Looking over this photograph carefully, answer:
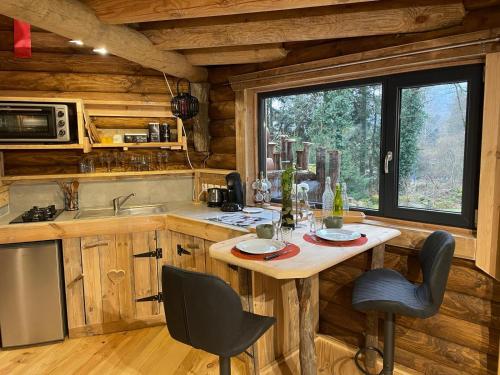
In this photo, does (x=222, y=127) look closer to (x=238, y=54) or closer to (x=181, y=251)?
(x=238, y=54)

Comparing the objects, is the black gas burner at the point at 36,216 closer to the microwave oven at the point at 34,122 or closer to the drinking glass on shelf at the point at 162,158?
the microwave oven at the point at 34,122

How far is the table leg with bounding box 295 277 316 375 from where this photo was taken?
68.6 inches

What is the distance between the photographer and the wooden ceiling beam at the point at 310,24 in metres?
1.90

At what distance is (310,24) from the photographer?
2096 millimetres

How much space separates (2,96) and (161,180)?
1438mm

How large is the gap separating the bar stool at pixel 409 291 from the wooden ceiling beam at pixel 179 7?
1.26 meters

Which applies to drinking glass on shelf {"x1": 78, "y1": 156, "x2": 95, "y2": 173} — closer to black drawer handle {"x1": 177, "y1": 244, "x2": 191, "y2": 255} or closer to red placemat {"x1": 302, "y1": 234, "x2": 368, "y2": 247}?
black drawer handle {"x1": 177, "y1": 244, "x2": 191, "y2": 255}

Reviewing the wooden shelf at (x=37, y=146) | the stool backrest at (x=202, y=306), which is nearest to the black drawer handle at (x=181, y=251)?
the wooden shelf at (x=37, y=146)

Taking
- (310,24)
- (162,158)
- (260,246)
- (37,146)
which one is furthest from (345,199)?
(37,146)

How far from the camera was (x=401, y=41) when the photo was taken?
6.95 feet

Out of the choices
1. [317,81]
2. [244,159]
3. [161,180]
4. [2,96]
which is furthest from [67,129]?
[317,81]

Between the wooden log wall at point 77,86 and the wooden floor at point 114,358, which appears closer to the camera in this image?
the wooden floor at point 114,358

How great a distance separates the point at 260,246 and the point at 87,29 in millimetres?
1591

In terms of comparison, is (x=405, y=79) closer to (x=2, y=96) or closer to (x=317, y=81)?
(x=317, y=81)
